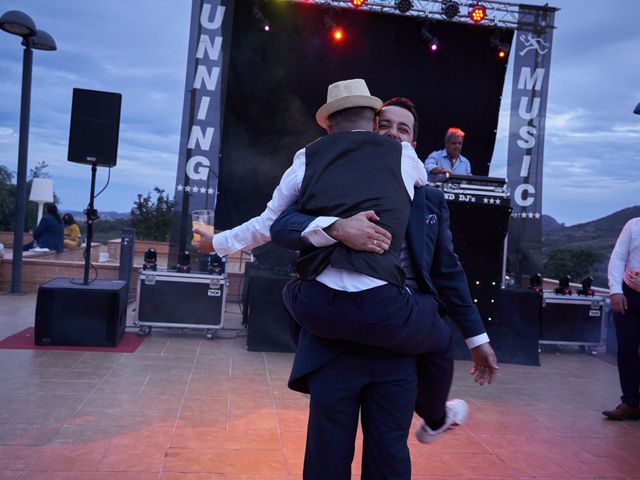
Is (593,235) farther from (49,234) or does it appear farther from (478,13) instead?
(49,234)

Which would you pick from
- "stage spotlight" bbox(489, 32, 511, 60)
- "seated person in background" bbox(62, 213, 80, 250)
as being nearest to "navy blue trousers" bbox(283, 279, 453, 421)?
"stage spotlight" bbox(489, 32, 511, 60)

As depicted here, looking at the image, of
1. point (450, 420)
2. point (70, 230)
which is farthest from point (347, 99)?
point (70, 230)

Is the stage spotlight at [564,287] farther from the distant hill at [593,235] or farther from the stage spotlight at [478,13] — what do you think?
the stage spotlight at [478,13]

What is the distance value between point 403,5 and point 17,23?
5.03m

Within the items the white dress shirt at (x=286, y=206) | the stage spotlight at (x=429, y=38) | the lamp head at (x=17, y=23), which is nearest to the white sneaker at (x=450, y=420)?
the white dress shirt at (x=286, y=206)

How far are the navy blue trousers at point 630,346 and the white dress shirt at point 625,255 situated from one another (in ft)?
0.37

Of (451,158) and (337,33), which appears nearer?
(451,158)

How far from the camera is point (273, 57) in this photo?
7449 mm

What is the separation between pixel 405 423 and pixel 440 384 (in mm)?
188

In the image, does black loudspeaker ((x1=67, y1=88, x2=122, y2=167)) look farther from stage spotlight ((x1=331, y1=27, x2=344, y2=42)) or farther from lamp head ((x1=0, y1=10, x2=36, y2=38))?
stage spotlight ((x1=331, y1=27, x2=344, y2=42))

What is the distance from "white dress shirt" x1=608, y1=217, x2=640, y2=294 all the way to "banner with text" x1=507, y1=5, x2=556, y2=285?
10.8ft

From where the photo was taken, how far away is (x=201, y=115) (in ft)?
23.4

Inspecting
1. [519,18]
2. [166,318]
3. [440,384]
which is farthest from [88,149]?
[519,18]

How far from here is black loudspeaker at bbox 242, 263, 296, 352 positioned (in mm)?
5719
